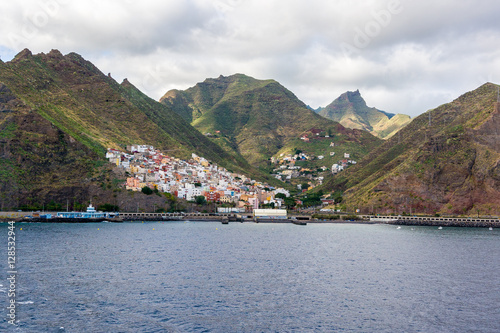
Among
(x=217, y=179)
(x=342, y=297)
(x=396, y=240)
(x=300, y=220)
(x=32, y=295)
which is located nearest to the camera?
(x=32, y=295)

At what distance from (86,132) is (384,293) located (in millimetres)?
148491

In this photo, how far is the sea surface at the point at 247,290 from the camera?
30594mm

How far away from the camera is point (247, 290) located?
132 ft

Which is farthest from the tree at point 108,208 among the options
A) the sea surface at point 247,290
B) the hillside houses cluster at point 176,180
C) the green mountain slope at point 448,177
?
the green mountain slope at point 448,177

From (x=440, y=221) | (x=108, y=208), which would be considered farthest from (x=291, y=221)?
(x=108, y=208)

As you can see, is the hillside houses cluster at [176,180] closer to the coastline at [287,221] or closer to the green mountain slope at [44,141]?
the green mountain slope at [44,141]

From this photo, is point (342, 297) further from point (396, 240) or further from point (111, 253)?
point (396, 240)

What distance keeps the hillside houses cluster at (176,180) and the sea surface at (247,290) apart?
85703 millimetres

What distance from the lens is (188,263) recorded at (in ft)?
179

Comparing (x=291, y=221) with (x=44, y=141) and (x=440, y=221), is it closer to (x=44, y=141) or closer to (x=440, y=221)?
(x=440, y=221)

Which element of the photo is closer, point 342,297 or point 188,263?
point 342,297

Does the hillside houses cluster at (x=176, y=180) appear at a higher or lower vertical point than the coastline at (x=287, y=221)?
higher

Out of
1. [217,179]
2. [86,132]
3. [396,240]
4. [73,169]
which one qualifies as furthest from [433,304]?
[217,179]

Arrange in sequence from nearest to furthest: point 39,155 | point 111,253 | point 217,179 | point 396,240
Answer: point 111,253 → point 396,240 → point 39,155 → point 217,179
